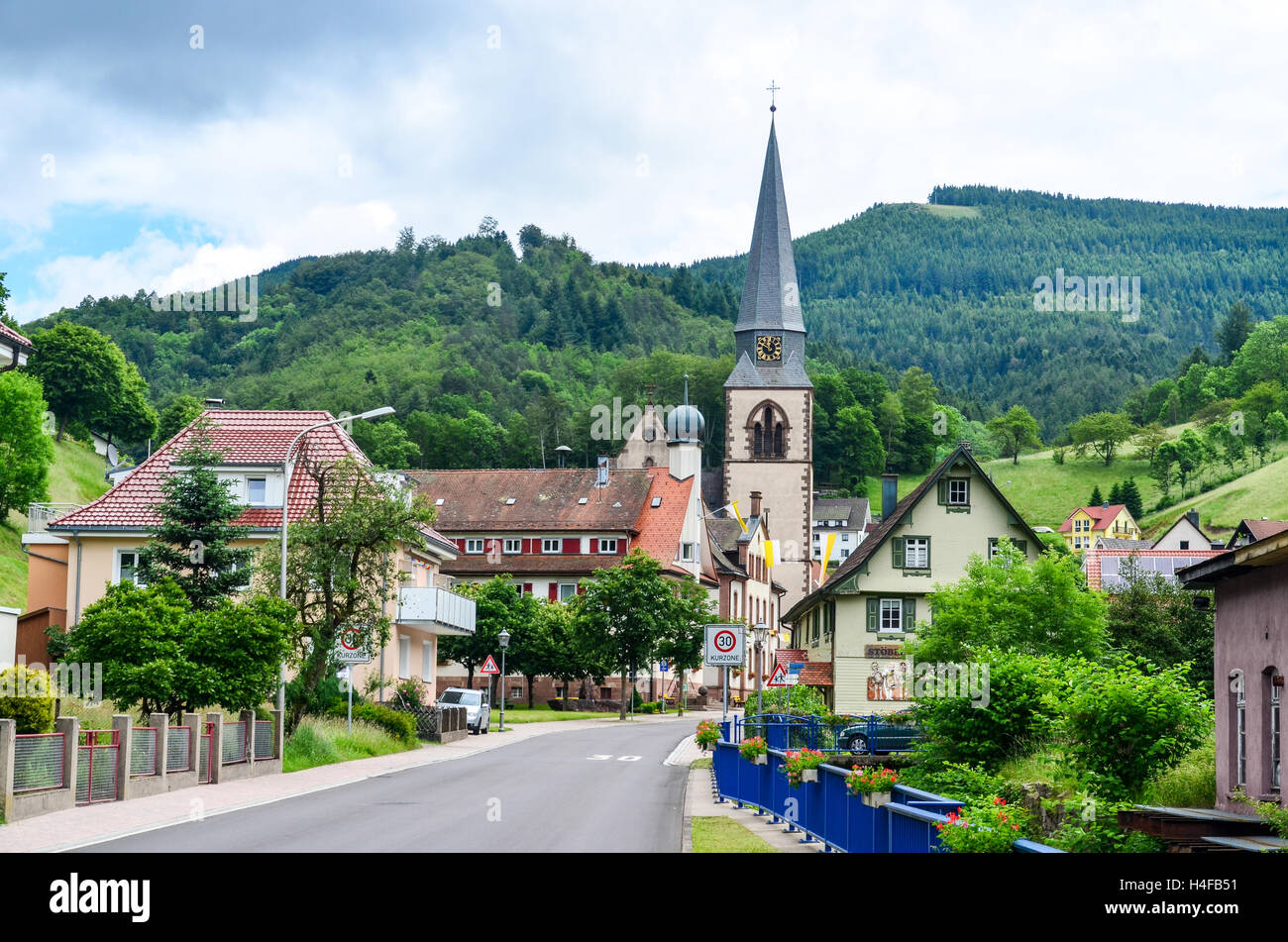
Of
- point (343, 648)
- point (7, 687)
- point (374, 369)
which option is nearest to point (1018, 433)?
point (374, 369)

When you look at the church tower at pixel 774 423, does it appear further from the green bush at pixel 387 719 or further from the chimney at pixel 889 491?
the green bush at pixel 387 719

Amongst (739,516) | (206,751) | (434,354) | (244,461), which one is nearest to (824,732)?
(206,751)

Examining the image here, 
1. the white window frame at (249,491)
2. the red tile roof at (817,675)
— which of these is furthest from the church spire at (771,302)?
the white window frame at (249,491)

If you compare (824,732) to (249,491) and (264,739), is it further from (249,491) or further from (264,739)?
(249,491)

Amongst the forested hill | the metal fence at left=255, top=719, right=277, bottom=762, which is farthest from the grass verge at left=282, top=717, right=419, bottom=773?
the forested hill

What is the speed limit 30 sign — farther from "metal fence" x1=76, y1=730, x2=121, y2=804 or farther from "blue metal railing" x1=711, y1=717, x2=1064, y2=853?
"metal fence" x1=76, y1=730, x2=121, y2=804

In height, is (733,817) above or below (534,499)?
below

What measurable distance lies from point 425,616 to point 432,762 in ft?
43.1

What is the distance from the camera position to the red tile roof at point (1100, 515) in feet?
474

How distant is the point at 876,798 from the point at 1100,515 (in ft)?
460

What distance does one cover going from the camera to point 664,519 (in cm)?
8544

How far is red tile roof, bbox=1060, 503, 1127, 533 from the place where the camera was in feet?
474

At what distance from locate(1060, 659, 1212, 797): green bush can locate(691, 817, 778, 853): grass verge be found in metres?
4.34
